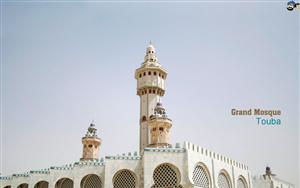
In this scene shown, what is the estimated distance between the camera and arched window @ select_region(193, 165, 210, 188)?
32.0 metres

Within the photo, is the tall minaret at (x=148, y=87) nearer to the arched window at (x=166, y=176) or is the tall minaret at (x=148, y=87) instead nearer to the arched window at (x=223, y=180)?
the arched window at (x=223, y=180)

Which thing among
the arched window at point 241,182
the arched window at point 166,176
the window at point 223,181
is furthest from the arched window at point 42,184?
the arched window at point 241,182

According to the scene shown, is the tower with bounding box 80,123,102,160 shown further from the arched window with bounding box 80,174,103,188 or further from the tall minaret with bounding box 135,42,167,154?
the arched window with bounding box 80,174,103,188

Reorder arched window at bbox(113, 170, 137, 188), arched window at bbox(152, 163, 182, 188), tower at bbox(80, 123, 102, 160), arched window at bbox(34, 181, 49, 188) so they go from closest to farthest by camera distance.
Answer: arched window at bbox(152, 163, 182, 188) < arched window at bbox(113, 170, 137, 188) < arched window at bbox(34, 181, 49, 188) < tower at bbox(80, 123, 102, 160)

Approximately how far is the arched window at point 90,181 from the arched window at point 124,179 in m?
2.65

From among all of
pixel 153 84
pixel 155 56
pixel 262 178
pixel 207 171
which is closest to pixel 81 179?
pixel 207 171

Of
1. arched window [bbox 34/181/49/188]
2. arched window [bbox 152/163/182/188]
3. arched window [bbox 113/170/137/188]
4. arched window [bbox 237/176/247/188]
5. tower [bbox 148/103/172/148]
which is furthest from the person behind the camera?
arched window [bbox 237/176/247/188]

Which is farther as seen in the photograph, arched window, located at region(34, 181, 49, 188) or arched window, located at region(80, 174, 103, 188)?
arched window, located at region(34, 181, 49, 188)

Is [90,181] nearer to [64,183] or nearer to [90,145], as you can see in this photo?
[64,183]

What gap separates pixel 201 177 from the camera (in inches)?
1297

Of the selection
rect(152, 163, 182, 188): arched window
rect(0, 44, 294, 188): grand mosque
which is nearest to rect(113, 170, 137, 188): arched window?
rect(0, 44, 294, 188): grand mosque

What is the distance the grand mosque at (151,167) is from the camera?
30750mm

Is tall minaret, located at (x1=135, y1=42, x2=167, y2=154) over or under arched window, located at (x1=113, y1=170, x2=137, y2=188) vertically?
over

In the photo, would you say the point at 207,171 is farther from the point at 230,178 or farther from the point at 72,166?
the point at 72,166
